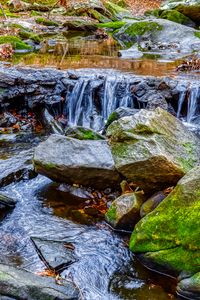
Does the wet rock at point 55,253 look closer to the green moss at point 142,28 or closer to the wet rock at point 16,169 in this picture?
the wet rock at point 16,169

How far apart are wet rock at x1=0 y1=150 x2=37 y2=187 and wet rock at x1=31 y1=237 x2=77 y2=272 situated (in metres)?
1.98

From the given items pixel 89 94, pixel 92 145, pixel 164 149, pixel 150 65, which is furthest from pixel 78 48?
pixel 164 149

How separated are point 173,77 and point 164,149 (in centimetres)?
581

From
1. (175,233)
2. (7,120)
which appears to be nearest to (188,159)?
(175,233)

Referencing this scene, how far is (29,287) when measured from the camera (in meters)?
3.70

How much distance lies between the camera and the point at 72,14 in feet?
94.0

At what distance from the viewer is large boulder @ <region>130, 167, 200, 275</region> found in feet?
14.0

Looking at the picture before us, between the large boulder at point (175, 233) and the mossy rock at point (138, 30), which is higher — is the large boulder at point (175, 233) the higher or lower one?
the lower one

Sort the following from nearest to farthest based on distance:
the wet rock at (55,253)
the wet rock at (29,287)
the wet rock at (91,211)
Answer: the wet rock at (29,287)
the wet rock at (55,253)
the wet rock at (91,211)

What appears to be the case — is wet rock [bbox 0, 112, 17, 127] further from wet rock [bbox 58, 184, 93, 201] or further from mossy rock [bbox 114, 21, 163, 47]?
mossy rock [bbox 114, 21, 163, 47]

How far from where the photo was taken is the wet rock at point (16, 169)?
6.80 meters

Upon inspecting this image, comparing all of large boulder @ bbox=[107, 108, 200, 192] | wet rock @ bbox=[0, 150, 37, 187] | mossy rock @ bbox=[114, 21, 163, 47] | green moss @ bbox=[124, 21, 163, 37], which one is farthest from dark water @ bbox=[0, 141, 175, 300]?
green moss @ bbox=[124, 21, 163, 37]

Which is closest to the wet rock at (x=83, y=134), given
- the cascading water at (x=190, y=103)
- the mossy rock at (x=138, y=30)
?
the cascading water at (x=190, y=103)

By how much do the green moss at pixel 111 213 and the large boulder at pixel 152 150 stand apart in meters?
0.48
